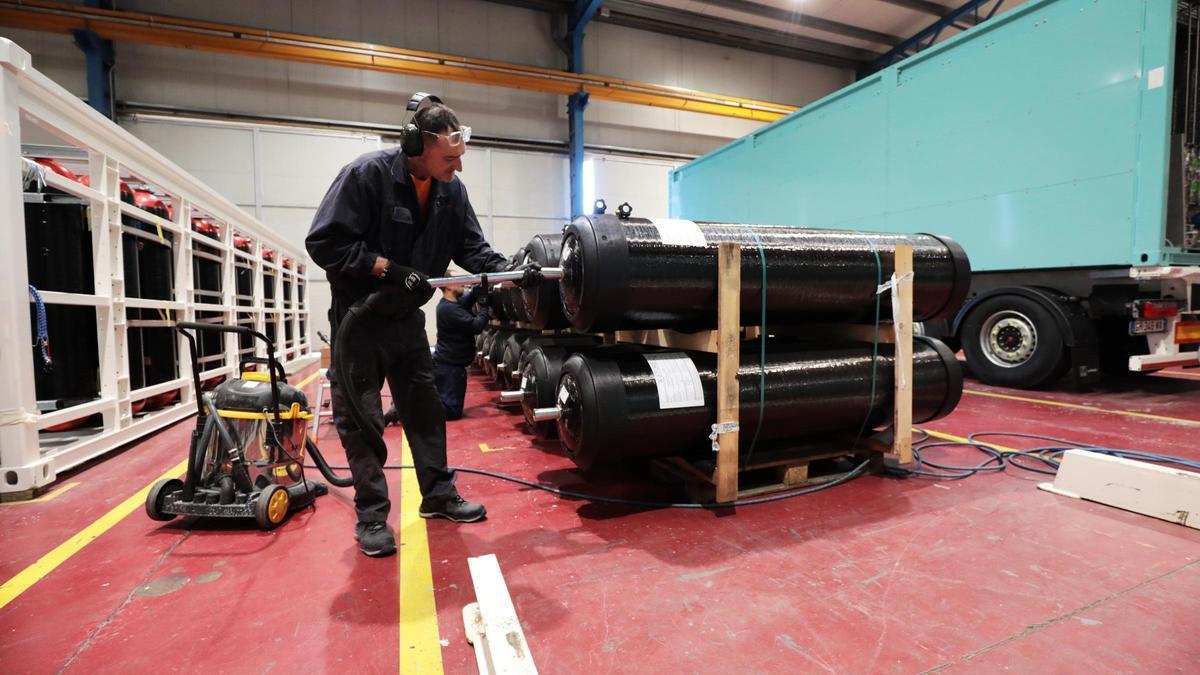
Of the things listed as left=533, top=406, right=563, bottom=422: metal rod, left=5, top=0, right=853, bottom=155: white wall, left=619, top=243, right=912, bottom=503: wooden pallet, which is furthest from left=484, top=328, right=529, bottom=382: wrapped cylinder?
left=5, top=0, right=853, bottom=155: white wall

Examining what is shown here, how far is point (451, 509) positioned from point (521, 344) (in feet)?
7.44

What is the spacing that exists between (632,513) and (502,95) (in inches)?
433

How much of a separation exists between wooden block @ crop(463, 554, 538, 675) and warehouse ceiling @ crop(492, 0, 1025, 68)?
12.3 meters

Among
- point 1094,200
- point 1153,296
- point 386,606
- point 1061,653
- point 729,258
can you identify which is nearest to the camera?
point 1061,653

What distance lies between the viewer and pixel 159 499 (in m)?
2.32

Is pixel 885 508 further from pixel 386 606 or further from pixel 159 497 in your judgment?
pixel 159 497

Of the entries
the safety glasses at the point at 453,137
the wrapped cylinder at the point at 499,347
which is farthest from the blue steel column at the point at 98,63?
the safety glasses at the point at 453,137

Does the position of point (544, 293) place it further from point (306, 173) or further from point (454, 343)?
point (306, 173)

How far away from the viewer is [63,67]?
9.04 metres

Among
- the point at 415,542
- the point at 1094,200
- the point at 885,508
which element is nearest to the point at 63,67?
the point at 415,542

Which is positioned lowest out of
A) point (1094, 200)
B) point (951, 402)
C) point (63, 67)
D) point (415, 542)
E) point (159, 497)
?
point (415, 542)

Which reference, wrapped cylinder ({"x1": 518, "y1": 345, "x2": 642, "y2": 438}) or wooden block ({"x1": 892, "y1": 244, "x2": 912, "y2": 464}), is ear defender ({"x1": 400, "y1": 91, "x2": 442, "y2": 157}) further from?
wooden block ({"x1": 892, "y1": 244, "x2": 912, "y2": 464})

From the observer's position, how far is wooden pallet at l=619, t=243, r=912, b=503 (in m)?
2.43

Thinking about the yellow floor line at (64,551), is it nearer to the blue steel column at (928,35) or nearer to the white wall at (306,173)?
the white wall at (306,173)
